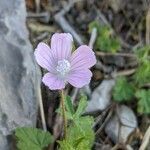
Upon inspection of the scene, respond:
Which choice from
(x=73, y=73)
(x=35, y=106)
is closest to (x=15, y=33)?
(x=35, y=106)

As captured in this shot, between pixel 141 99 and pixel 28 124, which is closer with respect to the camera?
pixel 28 124

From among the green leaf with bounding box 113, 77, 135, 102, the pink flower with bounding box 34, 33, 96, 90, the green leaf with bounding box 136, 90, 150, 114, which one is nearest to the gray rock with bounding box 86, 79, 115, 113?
the green leaf with bounding box 113, 77, 135, 102

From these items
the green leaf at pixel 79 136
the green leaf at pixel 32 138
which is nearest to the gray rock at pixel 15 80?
the green leaf at pixel 32 138

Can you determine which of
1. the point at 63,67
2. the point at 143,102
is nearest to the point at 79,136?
the point at 63,67

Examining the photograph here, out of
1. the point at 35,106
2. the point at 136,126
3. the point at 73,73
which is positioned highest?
the point at 73,73

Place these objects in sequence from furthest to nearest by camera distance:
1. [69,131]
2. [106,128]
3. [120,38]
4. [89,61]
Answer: [120,38]
[106,128]
[69,131]
[89,61]

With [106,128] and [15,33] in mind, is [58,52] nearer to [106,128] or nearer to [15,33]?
[15,33]

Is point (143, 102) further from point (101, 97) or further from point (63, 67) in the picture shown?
point (63, 67)
